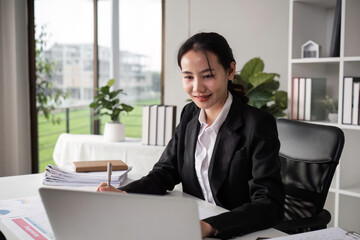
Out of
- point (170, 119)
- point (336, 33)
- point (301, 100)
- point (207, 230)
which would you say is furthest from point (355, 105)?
point (207, 230)

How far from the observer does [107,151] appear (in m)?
3.07

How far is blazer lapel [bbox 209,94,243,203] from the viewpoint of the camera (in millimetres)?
1403

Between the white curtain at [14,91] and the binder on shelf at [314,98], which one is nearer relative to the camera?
the binder on shelf at [314,98]

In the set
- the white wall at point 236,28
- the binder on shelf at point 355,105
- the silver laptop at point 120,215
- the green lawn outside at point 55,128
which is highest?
the white wall at point 236,28

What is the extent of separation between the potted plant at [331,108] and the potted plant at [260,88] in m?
0.28

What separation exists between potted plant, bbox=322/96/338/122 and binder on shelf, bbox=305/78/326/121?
0.04 meters

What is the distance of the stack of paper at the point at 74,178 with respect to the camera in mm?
1517

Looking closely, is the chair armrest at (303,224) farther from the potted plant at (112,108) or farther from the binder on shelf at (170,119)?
the potted plant at (112,108)

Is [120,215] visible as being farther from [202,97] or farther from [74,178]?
[74,178]

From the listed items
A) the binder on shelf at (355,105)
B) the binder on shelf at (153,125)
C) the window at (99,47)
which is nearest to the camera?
the binder on shelf at (355,105)

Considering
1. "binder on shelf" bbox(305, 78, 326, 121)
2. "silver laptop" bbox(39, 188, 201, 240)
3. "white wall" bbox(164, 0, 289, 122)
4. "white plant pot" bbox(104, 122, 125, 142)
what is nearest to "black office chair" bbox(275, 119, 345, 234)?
"silver laptop" bbox(39, 188, 201, 240)

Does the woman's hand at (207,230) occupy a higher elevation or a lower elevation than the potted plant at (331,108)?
lower

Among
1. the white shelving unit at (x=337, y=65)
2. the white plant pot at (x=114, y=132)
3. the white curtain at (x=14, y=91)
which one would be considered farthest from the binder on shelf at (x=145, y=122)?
the white curtain at (x=14, y=91)

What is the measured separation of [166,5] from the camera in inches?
145
